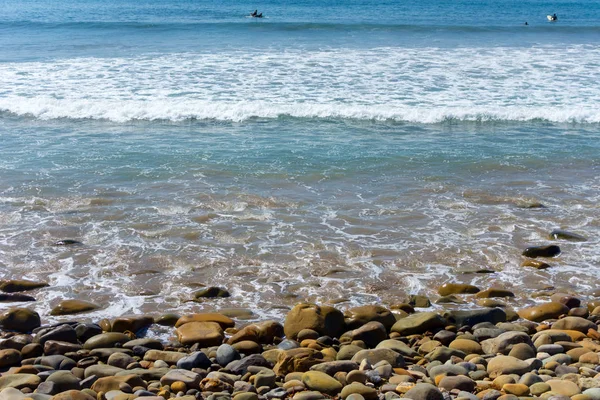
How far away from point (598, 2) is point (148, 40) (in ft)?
116

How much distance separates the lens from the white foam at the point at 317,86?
1620 cm

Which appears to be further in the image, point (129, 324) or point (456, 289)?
point (456, 289)

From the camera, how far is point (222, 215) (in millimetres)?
9867

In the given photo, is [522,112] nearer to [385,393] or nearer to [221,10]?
[385,393]

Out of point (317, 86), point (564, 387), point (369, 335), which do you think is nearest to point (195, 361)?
point (369, 335)

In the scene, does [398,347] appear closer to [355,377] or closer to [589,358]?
[355,377]

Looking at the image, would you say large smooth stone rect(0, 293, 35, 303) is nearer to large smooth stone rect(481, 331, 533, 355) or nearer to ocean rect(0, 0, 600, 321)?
ocean rect(0, 0, 600, 321)

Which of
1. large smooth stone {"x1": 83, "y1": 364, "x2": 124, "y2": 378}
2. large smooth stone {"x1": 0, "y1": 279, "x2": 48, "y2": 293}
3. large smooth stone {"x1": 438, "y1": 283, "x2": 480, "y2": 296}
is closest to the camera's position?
large smooth stone {"x1": 83, "y1": 364, "x2": 124, "y2": 378}

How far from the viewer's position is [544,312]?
7195 millimetres

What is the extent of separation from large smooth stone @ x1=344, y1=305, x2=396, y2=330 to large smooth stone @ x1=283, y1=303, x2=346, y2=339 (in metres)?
0.11

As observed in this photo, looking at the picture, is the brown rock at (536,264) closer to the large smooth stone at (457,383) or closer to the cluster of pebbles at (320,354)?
the cluster of pebbles at (320,354)

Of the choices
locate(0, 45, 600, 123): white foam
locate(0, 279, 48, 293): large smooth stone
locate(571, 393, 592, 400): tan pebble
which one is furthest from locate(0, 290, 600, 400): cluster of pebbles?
locate(0, 45, 600, 123): white foam

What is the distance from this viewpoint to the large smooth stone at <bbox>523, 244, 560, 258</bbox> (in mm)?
8602

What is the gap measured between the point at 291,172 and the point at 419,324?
5354mm
